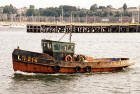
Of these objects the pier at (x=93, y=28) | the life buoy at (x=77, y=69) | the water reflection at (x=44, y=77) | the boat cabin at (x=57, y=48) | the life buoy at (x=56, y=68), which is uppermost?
the boat cabin at (x=57, y=48)

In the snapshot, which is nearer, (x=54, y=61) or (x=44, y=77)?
(x=44, y=77)

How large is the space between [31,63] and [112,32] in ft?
366

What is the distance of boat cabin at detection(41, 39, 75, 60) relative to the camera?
139 feet

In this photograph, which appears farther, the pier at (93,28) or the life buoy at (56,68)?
the pier at (93,28)

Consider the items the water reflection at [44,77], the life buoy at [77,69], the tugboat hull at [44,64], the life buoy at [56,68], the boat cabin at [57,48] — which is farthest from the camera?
the life buoy at [77,69]

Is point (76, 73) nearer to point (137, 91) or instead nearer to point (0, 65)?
point (137, 91)

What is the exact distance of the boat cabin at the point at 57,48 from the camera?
139 feet

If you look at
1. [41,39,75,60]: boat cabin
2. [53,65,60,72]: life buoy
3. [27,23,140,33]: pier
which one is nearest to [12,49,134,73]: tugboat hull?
[53,65,60,72]: life buoy

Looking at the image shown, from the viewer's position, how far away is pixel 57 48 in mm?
42531

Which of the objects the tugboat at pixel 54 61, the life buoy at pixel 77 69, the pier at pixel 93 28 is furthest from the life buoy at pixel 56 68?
the pier at pixel 93 28

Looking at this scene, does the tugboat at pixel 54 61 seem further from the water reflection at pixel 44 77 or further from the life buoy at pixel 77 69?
the water reflection at pixel 44 77

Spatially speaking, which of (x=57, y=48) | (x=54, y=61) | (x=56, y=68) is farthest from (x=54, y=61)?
(x=57, y=48)

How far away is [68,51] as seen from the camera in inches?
1695

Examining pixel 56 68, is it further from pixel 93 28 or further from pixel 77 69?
pixel 93 28
